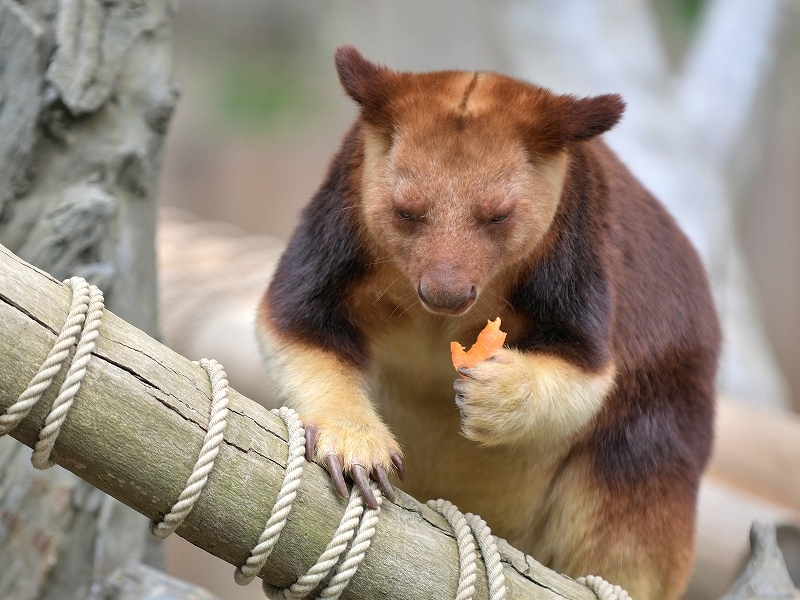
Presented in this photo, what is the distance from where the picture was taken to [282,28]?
1292cm

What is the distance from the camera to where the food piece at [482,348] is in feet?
8.14

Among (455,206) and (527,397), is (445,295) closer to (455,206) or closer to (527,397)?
(455,206)

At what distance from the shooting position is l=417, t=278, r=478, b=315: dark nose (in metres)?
2.31

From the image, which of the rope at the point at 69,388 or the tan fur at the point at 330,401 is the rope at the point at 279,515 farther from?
the rope at the point at 69,388

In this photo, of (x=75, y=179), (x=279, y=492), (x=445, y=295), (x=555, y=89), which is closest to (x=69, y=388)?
(x=279, y=492)

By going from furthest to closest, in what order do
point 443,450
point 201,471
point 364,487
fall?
point 443,450 → point 364,487 → point 201,471

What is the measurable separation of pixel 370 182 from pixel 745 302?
5.34 meters

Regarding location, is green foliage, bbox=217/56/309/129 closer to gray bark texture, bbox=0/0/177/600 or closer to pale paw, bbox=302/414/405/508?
gray bark texture, bbox=0/0/177/600

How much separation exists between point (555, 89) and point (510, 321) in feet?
15.4

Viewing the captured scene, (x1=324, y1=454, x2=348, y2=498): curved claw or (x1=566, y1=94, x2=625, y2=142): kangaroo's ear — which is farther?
(x1=566, y1=94, x2=625, y2=142): kangaroo's ear

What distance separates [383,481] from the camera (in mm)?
2291

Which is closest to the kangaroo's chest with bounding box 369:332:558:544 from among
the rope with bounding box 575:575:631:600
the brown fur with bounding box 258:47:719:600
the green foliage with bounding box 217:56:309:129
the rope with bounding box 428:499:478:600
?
the brown fur with bounding box 258:47:719:600

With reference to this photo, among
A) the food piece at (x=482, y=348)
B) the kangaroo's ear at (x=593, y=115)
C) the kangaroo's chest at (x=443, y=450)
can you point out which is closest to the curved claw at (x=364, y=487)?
the food piece at (x=482, y=348)

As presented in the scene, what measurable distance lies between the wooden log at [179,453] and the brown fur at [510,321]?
0.65 ft
